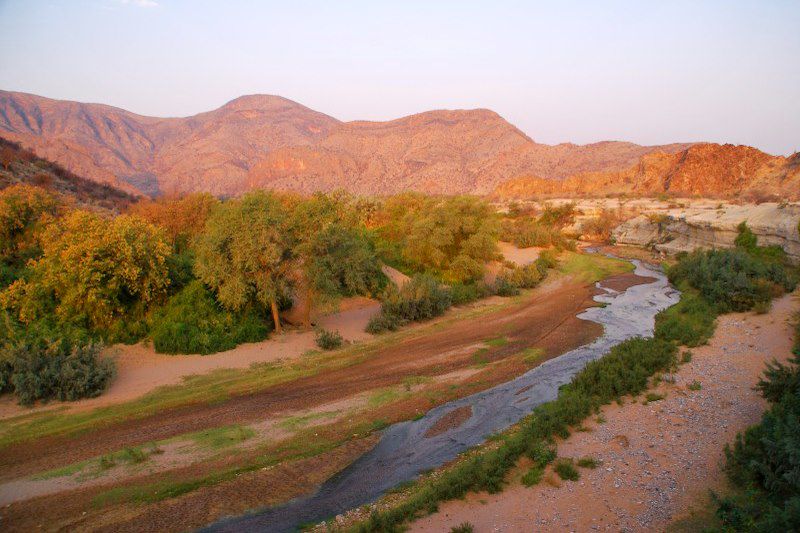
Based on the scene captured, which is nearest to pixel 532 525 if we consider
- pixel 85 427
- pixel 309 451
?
pixel 309 451

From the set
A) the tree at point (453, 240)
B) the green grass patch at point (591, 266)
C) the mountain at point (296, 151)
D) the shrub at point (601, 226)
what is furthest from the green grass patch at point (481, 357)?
the mountain at point (296, 151)

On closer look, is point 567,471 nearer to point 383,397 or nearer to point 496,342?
point 383,397

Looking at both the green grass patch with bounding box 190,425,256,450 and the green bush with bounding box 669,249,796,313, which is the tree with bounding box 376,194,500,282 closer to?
the green bush with bounding box 669,249,796,313

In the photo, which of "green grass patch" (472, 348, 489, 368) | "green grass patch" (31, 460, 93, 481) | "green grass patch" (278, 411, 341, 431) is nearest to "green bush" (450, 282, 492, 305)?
"green grass patch" (472, 348, 489, 368)

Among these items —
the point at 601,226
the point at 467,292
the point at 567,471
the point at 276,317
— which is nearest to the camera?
the point at 567,471

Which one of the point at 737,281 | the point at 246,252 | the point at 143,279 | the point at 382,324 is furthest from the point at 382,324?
the point at 737,281

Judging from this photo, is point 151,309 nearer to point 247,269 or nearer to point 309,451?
point 247,269
